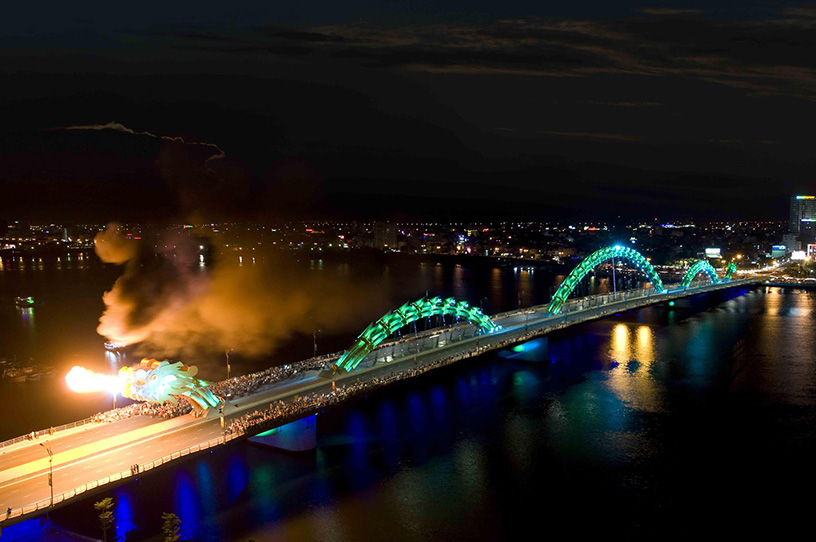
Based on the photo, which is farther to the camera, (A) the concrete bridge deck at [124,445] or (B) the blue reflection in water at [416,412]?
(B) the blue reflection in water at [416,412]

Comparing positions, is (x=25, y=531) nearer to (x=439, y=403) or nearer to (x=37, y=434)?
(x=37, y=434)

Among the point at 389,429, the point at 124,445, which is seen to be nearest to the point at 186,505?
the point at 124,445

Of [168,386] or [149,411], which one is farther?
[149,411]

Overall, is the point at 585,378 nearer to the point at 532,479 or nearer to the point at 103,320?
the point at 532,479

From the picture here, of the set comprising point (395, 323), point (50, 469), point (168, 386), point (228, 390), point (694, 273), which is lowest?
point (50, 469)

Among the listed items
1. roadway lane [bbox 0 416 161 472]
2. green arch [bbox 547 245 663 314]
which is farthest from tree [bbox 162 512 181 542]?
green arch [bbox 547 245 663 314]

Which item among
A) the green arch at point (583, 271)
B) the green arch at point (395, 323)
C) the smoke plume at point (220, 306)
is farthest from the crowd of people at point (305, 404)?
the green arch at point (583, 271)

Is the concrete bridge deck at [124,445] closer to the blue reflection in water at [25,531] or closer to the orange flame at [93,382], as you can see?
the blue reflection in water at [25,531]

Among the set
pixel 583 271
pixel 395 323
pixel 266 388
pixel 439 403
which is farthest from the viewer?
pixel 583 271
